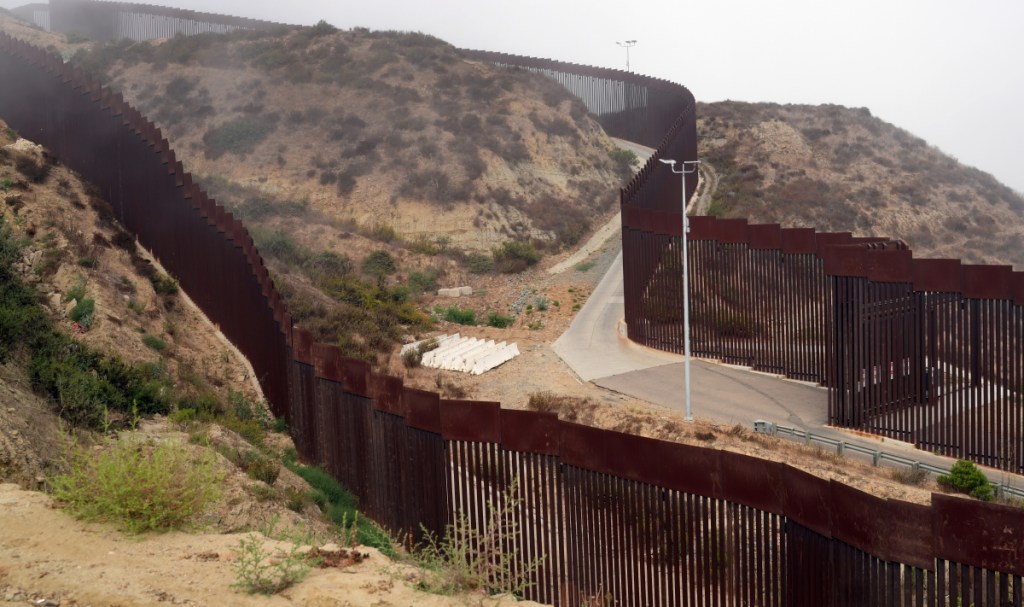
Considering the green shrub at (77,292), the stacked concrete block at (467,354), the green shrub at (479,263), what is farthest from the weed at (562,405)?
the green shrub at (479,263)

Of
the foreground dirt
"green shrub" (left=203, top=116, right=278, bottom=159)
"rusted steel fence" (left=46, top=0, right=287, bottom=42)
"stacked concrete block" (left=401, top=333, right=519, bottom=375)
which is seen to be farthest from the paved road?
"rusted steel fence" (left=46, top=0, right=287, bottom=42)

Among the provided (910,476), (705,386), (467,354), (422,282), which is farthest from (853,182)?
(910,476)

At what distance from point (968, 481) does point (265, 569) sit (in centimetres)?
1329

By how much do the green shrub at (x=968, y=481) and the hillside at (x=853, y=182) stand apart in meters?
32.1

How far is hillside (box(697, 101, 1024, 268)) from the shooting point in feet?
172

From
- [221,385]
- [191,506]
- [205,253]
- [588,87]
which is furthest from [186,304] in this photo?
[588,87]

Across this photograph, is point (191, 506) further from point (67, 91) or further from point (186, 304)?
point (67, 91)

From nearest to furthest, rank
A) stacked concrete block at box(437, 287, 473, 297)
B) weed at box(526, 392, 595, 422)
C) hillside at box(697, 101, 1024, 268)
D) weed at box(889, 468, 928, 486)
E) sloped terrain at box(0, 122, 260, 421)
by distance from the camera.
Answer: weed at box(889, 468, 928, 486) → sloped terrain at box(0, 122, 260, 421) → weed at box(526, 392, 595, 422) → stacked concrete block at box(437, 287, 473, 297) → hillside at box(697, 101, 1024, 268)

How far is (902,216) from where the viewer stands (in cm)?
5466

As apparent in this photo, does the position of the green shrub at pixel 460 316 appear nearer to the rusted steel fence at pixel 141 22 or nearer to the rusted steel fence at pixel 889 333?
the rusted steel fence at pixel 889 333

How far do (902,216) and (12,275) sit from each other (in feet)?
160

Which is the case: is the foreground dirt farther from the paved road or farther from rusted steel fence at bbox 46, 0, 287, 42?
rusted steel fence at bbox 46, 0, 287, 42

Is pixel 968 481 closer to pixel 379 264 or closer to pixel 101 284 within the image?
pixel 101 284

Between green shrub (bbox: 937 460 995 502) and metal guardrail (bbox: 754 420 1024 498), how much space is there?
0.17m
